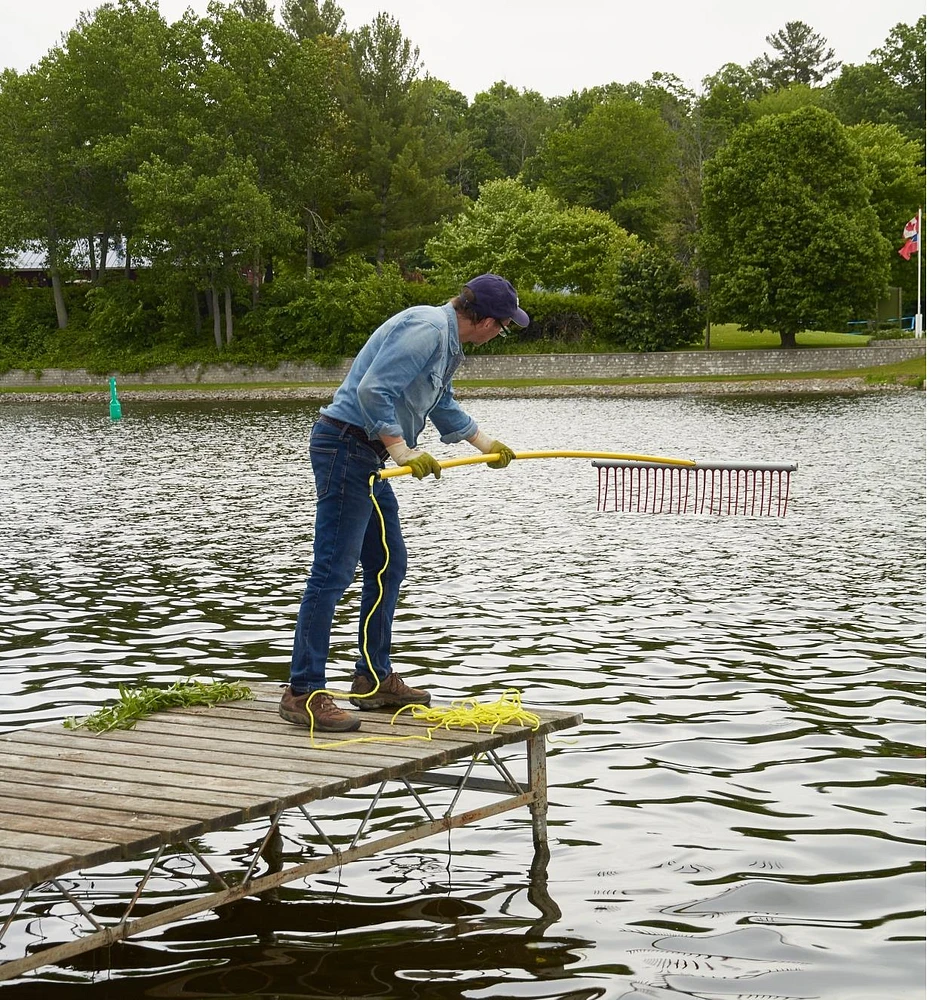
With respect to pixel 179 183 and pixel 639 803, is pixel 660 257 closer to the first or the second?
pixel 179 183

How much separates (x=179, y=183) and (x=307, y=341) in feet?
38.1

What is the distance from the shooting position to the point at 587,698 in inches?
445

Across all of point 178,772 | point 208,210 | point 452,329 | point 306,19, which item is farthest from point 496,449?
point 306,19

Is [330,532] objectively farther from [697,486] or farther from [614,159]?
[614,159]

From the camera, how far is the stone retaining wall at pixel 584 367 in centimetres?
6881

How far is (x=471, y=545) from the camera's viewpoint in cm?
2008

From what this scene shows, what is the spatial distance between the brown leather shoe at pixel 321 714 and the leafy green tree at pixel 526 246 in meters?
75.0

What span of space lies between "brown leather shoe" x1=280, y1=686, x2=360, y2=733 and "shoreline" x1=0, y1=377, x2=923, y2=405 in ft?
176

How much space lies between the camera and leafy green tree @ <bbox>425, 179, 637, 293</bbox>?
8269 centimetres

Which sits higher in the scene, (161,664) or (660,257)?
(660,257)

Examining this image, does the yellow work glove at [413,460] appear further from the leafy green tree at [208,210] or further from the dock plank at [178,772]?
the leafy green tree at [208,210]

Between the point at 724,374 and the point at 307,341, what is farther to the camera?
the point at 307,341

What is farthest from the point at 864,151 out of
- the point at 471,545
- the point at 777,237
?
the point at 471,545

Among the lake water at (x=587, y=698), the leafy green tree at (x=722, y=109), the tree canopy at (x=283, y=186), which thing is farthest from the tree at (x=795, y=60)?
the lake water at (x=587, y=698)
